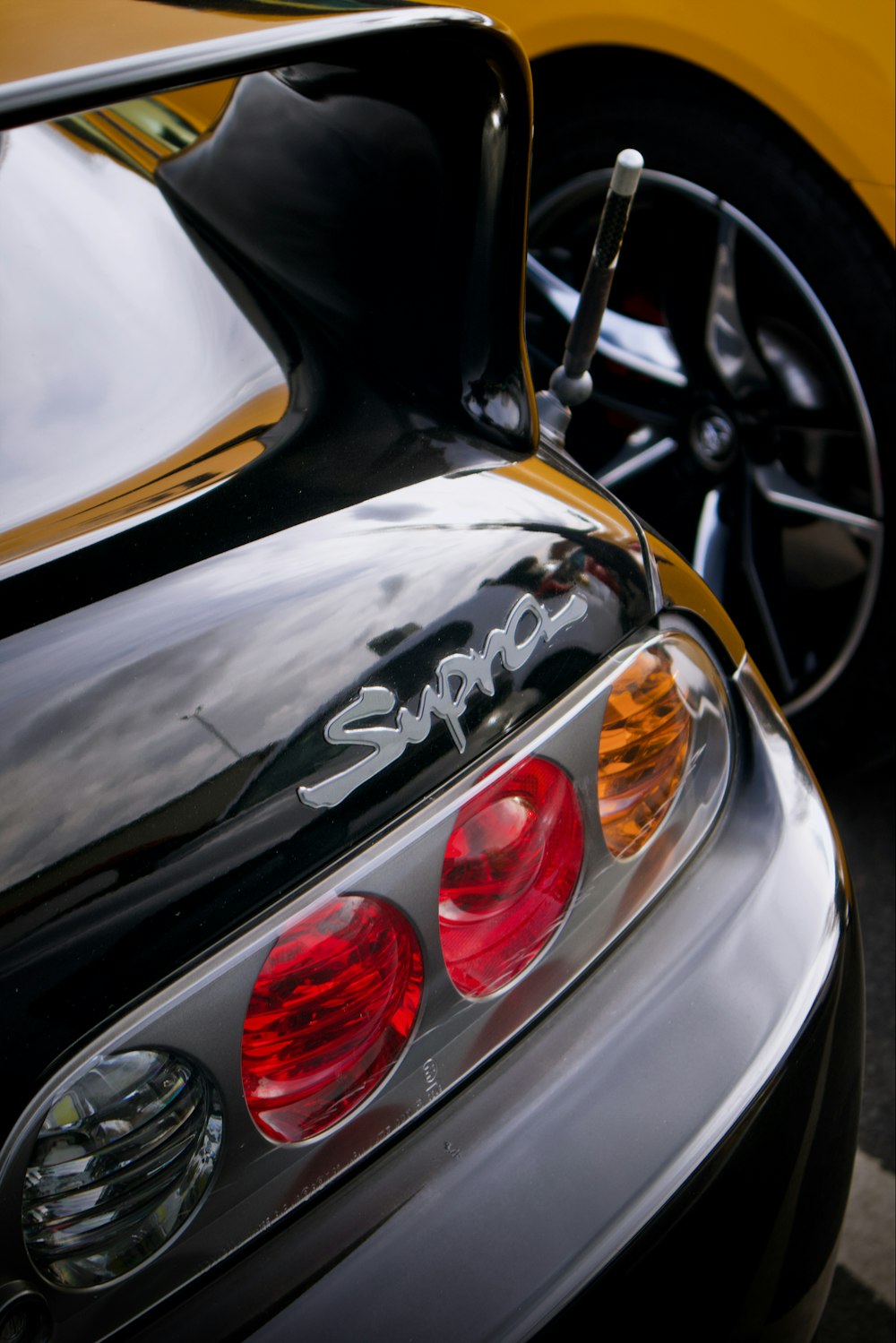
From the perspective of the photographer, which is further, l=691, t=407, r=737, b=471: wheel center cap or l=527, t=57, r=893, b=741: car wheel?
l=691, t=407, r=737, b=471: wheel center cap

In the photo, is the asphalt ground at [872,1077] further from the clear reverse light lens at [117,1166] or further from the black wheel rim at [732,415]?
the clear reverse light lens at [117,1166]

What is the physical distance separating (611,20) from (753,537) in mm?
966

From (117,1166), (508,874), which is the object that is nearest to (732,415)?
(508,874)

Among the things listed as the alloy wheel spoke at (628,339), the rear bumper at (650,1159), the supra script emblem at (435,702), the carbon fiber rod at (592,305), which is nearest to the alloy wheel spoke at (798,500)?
the alloy wheel spoke at (628,339)

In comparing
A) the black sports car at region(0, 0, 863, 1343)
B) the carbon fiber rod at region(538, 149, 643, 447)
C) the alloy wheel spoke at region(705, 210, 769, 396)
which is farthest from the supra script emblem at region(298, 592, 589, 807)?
the alloy wheel spoke at region(705, 210, 769, 396)

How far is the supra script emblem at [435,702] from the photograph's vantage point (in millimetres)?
840

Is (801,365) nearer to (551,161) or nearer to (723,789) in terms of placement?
(551,161)

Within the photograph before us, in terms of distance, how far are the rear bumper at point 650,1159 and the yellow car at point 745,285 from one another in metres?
1.11

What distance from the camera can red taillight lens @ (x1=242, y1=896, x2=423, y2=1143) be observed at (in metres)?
0.84

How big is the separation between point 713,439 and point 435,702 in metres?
1.56

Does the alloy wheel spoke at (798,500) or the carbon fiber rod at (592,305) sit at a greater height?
the carbon fiber rod at (592,305)

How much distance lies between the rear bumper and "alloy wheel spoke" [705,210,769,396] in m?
1.19

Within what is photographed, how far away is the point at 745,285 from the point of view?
83.7 inches

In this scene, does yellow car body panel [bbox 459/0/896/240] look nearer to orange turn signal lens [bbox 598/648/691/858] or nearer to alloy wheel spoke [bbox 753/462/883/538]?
alloy wheel spoke [bbox 753/462/883/538]
